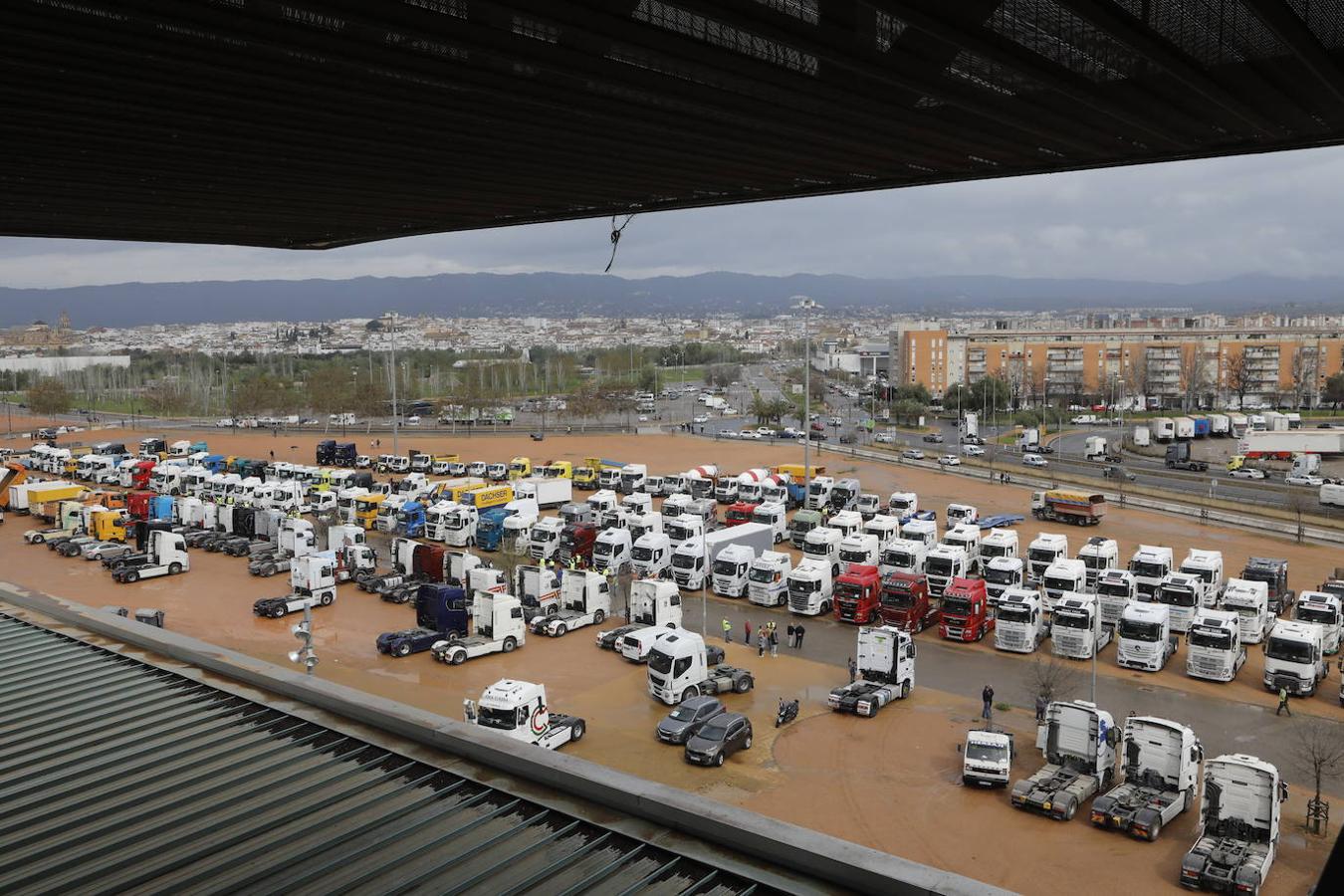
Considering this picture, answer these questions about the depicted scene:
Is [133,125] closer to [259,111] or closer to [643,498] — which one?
[259,111]

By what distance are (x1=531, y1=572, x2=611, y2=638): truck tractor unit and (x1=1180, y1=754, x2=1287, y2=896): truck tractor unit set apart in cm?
1066

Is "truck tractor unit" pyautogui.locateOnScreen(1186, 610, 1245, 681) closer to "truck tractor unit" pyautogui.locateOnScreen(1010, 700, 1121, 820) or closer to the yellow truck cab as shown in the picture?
"truck tractor unit" pyautogui.locateOnScreen(1010, 700, 1121, 820)

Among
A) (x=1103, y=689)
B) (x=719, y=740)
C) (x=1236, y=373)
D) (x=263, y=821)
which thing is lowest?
(x=1103, y=689)

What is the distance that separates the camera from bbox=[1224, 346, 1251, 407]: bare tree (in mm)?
65500

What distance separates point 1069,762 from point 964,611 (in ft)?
17.4

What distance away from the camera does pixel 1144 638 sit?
1480cm

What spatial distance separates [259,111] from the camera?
501cm

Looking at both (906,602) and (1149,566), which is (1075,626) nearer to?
(906,602)

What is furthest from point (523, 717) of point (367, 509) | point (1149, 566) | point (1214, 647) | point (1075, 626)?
point (367, 509)

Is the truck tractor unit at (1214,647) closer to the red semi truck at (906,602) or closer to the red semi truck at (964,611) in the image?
the red semi truck at (964,611)

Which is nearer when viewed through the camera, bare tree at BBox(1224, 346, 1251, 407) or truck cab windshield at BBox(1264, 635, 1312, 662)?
truck cab windshield at BBox(1264, 635, 1312, 662)

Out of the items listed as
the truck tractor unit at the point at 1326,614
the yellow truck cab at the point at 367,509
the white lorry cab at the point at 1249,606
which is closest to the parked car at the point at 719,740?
the white lorry cab at the point at 1249,606

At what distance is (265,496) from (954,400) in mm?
45765

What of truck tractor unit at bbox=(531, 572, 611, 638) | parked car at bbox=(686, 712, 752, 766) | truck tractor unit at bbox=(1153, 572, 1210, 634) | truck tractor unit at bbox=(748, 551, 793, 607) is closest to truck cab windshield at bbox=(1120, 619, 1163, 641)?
truck tractor unit at bbox=(1153, 572, 1210, 634)
